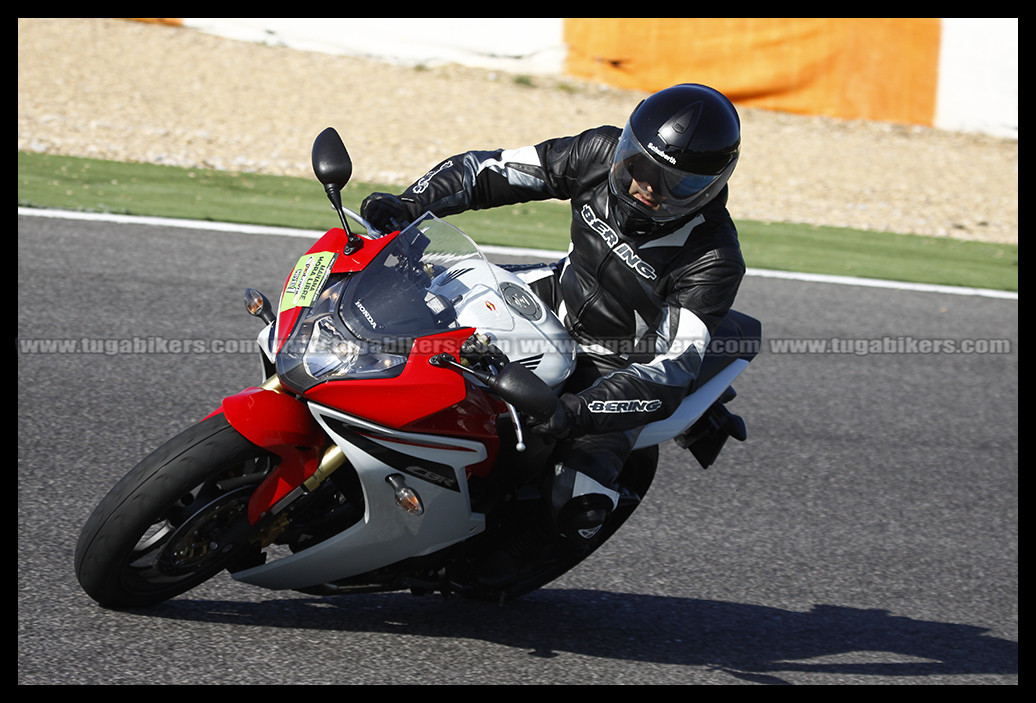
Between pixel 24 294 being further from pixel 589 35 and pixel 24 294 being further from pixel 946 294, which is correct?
pixel 589 35

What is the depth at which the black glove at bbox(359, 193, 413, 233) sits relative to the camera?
3334 millimetres

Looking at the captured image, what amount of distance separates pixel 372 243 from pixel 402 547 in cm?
85

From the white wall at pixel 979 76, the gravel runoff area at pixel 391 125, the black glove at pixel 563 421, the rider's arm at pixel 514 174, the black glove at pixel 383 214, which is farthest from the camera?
Answer: the white wall at pixel 979 76

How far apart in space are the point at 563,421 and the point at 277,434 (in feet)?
2.38

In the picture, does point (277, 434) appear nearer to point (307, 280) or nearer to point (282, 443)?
point (282, 443)

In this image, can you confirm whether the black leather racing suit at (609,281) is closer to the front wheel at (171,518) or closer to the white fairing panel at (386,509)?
the white fairing panel at (386,509)

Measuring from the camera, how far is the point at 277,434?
2.82 meters

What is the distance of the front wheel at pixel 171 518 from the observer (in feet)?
9.16

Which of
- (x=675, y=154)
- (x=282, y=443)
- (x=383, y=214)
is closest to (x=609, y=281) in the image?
(x=675, y=154)

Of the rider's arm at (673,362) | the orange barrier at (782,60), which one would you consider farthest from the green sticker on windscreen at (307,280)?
the orange barrier at (782,60)

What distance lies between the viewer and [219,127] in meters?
10.1

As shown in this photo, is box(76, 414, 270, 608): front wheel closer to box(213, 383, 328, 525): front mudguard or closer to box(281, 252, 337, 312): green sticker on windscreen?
box(213, 383, 328, 525): front mudguard

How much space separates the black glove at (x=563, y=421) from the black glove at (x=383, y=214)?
2.59 feet
